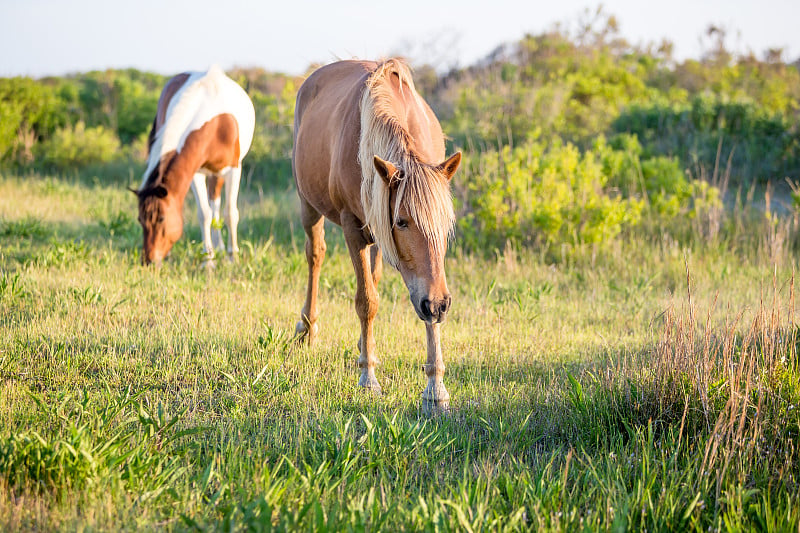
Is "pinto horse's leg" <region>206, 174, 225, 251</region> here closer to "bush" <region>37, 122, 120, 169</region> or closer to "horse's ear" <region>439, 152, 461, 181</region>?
"horse's ear" <region>439, 152, 461, 181</region>

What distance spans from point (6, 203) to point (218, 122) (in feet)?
13.0

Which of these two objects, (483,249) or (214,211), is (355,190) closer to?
(483,249)

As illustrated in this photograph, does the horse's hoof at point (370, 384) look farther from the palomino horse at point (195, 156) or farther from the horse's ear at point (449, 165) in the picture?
the palomino horse at point (195, 156)

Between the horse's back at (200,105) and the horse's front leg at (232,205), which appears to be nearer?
the horse's back at (200,105)

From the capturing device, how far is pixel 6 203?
30.8 feet

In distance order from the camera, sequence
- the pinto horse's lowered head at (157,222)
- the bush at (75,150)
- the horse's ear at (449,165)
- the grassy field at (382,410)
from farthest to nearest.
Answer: the bush at (75,150)
the pinto horse's lowered head at (157,222)
the horse's ear at (449,165)
the grassy field at (382,410)

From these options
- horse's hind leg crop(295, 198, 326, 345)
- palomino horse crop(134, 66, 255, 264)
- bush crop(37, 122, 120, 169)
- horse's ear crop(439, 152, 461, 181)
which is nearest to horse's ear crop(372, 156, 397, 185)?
horse's ear crop(439, 152, 461, 181)

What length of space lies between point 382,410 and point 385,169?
1.36 meters

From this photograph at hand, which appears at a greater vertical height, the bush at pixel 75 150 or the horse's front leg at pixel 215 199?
the bush at pixel 75 150

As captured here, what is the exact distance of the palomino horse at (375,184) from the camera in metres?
3.41

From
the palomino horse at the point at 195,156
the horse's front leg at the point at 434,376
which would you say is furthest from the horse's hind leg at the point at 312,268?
the palomino horse at the point at 195,156

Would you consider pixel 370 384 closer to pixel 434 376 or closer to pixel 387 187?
pixel 434 376

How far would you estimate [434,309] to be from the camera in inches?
133

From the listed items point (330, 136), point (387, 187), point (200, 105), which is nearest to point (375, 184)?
point (387, 187)
